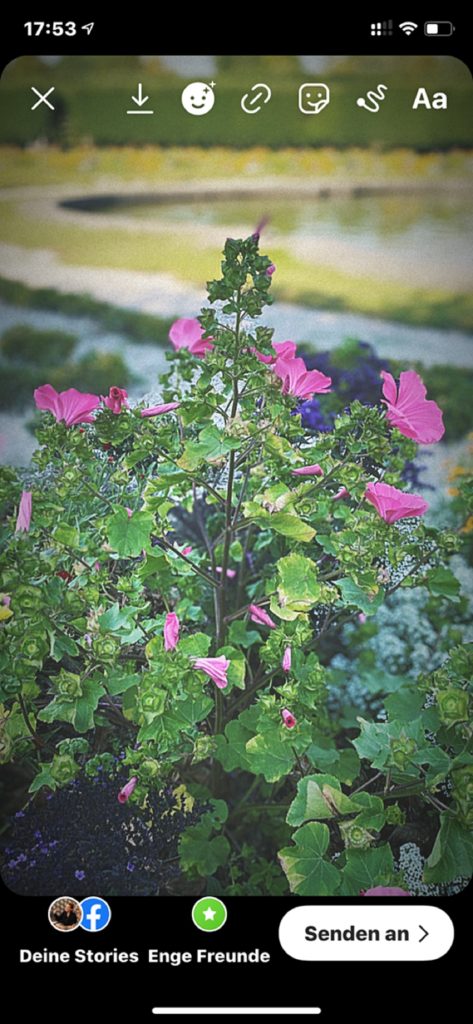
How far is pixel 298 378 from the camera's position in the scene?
1.02 metres

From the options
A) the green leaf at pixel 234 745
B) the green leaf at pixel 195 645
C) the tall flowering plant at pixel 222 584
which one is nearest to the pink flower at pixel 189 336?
the tall flowering plant at pixel 222 584

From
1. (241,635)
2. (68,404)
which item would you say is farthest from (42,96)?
(241,635)

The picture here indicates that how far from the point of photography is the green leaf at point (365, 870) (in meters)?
1.04

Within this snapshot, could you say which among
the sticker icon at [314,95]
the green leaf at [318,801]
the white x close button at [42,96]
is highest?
the white x close button at [42,96]

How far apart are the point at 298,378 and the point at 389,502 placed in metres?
0.18

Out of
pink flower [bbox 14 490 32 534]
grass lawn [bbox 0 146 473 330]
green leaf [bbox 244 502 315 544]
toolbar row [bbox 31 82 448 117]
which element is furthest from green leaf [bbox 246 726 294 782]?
A: toolbar row [bbox 31 82 448 117]

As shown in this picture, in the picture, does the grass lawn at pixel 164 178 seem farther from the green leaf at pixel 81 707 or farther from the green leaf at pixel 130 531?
the green leaf at pixel 81 707

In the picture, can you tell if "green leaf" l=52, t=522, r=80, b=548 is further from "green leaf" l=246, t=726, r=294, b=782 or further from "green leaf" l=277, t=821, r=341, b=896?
"green leaf" l=277, t=821, r=341, b=896

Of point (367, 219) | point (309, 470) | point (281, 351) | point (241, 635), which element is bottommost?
point (241, 635)

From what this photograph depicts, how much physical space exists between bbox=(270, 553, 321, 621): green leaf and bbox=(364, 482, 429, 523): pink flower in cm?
10

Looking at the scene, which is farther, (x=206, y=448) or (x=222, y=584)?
(x=222, y=584)

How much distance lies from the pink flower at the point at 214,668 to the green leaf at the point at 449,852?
30 centimetres
